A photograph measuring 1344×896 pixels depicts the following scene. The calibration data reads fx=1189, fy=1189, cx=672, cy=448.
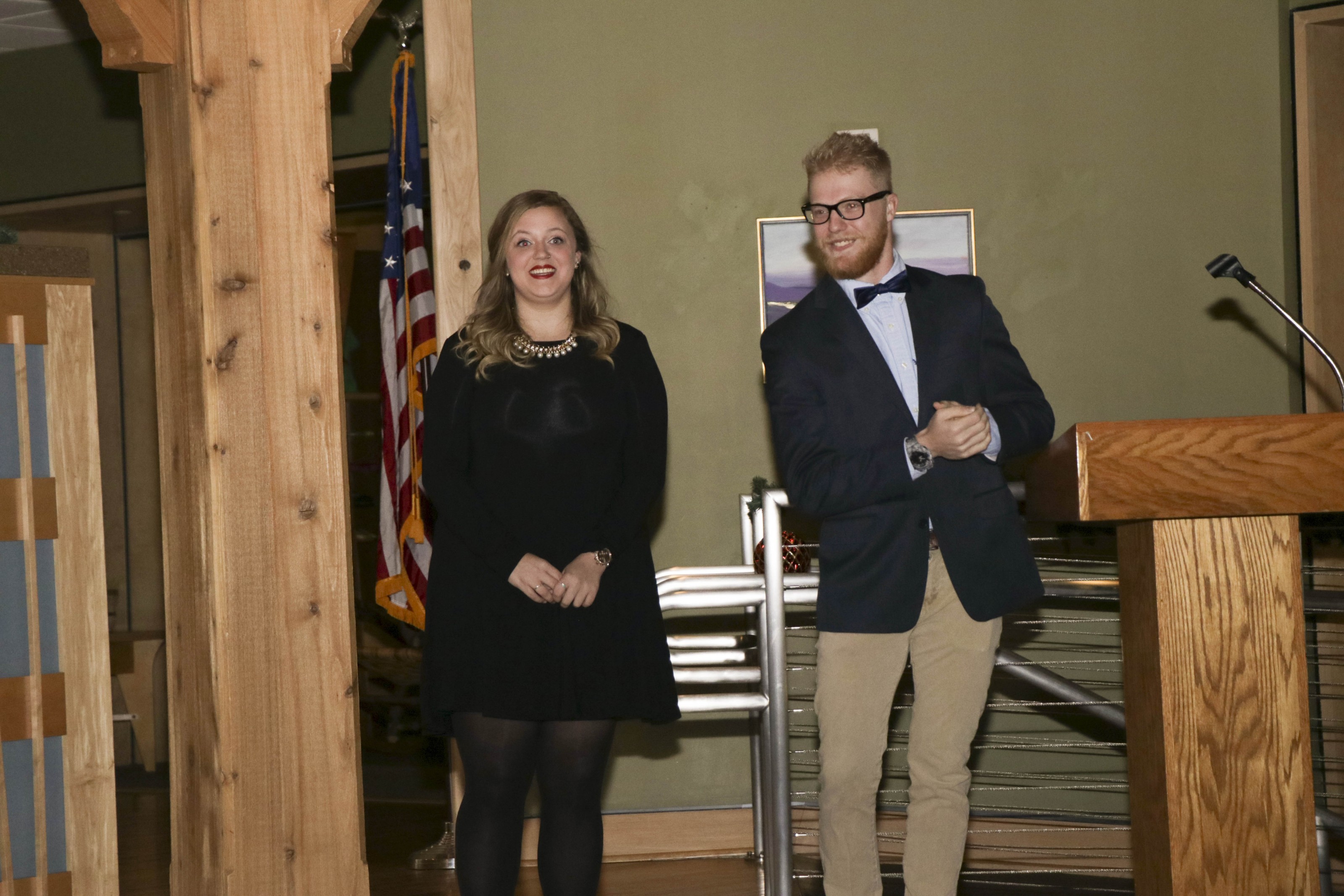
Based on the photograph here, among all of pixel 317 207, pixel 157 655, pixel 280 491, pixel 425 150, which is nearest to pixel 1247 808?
pixel 280 491

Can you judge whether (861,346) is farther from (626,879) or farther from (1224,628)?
(626,879)

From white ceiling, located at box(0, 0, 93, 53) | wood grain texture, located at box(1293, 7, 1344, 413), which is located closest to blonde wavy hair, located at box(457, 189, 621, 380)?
wood grain texture, located at box(1293, 7, 1344, 413)

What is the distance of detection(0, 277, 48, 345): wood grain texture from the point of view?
2605 millimetres

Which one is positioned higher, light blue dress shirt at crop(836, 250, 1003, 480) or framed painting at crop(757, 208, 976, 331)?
framed painting at crop(757, 208, 976, 331)

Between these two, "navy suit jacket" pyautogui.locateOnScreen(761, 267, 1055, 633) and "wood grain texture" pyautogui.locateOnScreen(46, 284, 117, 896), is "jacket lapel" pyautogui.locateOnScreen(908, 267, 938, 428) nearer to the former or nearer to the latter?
"navy suit jacket" pyautogui.locateOnScreen(761, 267, 1055, 633)

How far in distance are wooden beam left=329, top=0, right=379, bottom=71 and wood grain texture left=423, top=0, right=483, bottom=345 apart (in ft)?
4.29

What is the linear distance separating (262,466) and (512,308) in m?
0.57

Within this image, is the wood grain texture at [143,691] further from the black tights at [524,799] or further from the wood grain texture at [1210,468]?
the wood grain texture at [1210,468]

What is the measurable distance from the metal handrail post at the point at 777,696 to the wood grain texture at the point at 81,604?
1.48m

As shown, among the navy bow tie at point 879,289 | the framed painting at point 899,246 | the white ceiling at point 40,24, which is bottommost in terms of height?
the navy bow tie at point 879,289

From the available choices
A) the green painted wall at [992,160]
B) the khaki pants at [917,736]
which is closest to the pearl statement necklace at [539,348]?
the khaki pants at [917,736]

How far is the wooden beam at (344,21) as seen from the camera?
7.59 ft

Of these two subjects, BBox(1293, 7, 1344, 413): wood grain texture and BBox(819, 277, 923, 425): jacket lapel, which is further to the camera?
BBox(1293, 7, 1344, 413): wood grain texture

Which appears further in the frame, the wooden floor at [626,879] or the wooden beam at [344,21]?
the wooden floor at [626,879]
